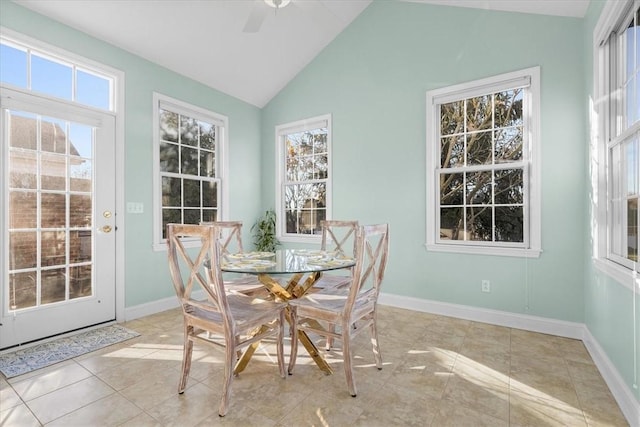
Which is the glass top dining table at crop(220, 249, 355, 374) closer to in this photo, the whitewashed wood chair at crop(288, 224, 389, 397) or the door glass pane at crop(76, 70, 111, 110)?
the whitewashed wood chair at crop(288, 224, 389, 397)

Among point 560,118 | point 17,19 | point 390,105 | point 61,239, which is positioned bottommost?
point 61,239

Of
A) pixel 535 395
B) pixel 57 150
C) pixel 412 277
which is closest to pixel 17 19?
pixel 57 150

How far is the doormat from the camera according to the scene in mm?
2377

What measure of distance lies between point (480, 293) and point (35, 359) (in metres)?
4.02

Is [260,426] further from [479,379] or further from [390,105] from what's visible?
[390,105]

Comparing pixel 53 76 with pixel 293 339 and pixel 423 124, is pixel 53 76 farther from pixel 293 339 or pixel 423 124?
pixel 423 124

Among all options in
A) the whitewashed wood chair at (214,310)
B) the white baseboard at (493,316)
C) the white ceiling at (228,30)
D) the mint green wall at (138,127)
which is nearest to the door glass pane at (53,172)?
the mint green wall at (138,127)

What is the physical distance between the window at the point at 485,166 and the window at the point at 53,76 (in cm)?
352

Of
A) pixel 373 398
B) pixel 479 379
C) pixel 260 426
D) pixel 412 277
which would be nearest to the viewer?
pixel 260 426

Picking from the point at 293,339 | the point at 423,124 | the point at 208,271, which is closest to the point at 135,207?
the point at 208,271

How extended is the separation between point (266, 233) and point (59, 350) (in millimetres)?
2721

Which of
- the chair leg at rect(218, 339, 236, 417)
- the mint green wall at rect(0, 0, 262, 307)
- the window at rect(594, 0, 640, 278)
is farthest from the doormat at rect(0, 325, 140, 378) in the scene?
the window at rect(594, 0, 640, 278)

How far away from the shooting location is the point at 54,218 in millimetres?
2957

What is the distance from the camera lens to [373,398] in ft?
6.45
